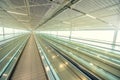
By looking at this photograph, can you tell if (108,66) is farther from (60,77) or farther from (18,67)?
(18,67)

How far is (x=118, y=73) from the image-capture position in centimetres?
475

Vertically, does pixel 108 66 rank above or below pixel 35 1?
below

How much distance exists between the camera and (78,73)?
4641 mm

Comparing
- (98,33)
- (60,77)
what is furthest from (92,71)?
(98,33)

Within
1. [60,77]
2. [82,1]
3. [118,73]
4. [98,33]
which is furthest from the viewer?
[98,33]

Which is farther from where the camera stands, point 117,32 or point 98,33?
point 98,33

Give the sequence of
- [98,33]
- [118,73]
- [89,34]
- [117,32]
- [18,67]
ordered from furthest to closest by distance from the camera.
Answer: [89,34] → [98,33] → [117,32] → [18,67] → [118,73]

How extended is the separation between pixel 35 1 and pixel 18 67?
11.3ft

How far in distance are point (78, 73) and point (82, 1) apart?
2820mm

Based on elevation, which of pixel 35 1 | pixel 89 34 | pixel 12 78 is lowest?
pixel 12 78

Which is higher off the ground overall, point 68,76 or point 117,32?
point 117,32

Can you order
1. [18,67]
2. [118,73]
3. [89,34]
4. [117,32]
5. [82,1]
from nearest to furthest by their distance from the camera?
[82,1], [118,73], [18,67], [117,32], [89,34]

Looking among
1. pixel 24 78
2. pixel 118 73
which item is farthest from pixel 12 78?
pixel 118 73

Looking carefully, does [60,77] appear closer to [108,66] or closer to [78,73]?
[78,73]
